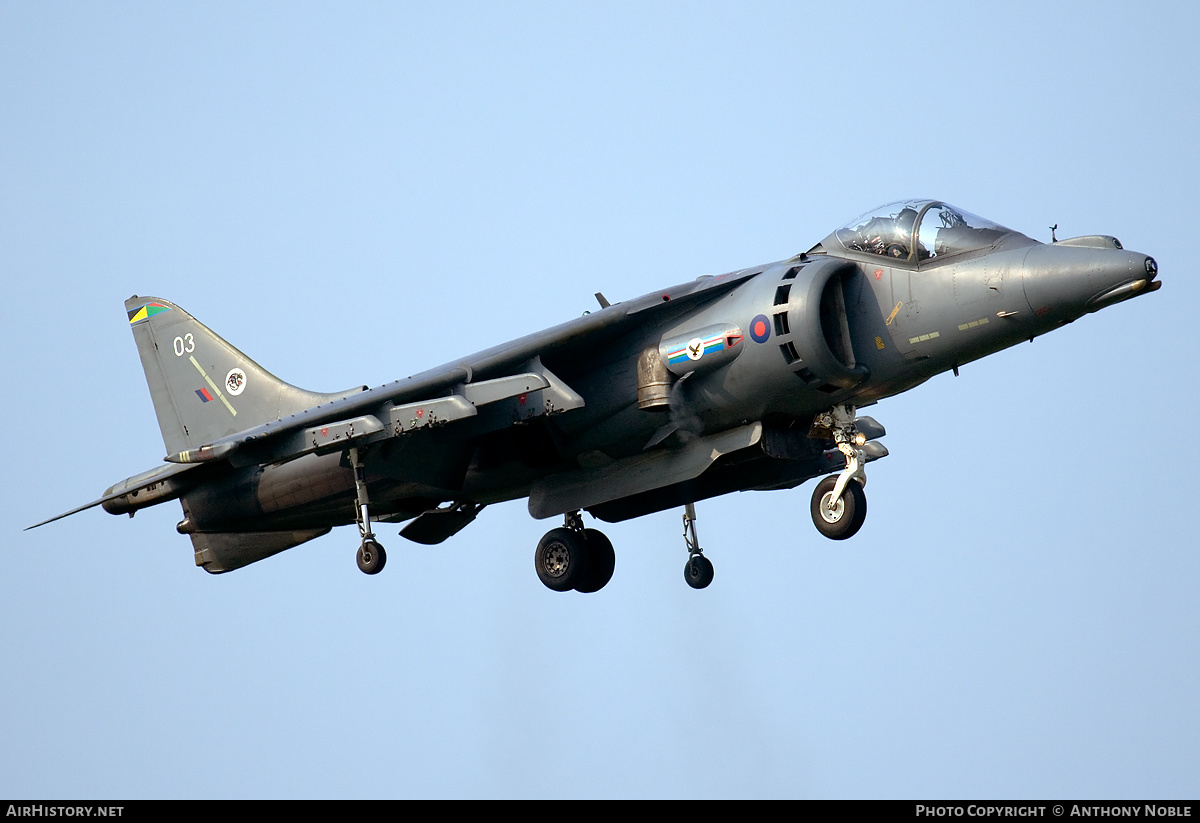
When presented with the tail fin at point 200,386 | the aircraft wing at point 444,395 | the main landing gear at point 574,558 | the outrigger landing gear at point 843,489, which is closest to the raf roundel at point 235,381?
the tail fin at point 200,386

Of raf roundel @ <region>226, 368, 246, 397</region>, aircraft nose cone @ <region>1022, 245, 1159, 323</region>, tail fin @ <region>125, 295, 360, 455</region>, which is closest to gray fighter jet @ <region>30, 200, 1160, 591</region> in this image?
aircraft nose cone @ <region>1022, 245, 1159, 323</region>

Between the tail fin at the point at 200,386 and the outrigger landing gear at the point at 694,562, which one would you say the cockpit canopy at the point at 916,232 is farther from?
the tail fin at the point at 200,386

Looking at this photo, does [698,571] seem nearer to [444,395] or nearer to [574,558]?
[574,558]

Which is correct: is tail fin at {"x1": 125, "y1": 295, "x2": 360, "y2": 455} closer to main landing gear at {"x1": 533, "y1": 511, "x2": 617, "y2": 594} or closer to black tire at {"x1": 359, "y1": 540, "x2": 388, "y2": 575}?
black tire at {"x1": 359, "y1": 540, "x2": 388, "y2": 575}

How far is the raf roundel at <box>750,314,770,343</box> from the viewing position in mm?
16969

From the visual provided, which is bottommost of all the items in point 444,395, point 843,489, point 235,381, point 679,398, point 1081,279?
point 843,489

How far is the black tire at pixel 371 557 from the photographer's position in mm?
17734

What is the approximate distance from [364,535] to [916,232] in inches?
265

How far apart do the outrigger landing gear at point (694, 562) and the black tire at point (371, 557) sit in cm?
425

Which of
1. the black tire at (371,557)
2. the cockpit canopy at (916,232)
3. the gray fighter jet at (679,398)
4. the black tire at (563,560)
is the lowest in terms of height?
the black tire at (563,560)

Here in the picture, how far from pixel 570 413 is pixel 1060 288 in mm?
5386

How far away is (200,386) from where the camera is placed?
21.0 metres

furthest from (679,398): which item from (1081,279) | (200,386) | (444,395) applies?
(200,386)
